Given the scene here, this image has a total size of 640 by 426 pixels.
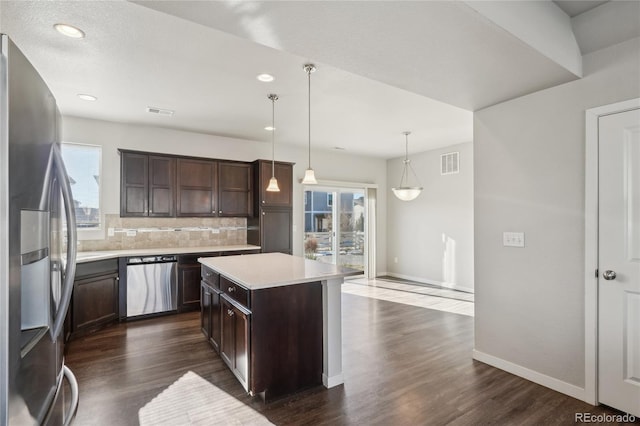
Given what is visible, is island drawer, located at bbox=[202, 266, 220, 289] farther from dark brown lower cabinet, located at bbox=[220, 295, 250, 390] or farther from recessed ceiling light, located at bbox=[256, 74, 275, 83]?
recessed ceiling light, located at bbox=[256, 74, 275, 83]

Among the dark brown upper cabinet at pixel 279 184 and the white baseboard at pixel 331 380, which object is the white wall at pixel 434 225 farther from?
the white baseboard at pixel 331 380

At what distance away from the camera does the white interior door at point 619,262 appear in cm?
221

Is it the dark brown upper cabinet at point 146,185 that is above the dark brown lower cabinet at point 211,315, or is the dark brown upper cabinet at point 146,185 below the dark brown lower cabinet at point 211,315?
above

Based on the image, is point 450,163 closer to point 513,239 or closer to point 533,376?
point 513,239

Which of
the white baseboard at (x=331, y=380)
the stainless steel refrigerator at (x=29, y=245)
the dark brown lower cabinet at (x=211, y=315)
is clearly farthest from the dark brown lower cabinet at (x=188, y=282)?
the stainless steel refrigerator at (x=29, y=245)

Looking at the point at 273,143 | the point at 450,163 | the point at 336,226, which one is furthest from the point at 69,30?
the point at 450,163

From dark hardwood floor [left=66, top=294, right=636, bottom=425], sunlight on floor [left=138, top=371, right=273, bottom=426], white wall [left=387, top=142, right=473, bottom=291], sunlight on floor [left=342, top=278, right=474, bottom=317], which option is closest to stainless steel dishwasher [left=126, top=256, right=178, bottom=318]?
dark hardwood floor [left=66, top=294, right=636, bottom=425]

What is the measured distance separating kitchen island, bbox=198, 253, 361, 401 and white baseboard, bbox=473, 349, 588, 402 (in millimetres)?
1427

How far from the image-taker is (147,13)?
2193 mm

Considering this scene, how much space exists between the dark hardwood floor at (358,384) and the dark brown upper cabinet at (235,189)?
6.69ft

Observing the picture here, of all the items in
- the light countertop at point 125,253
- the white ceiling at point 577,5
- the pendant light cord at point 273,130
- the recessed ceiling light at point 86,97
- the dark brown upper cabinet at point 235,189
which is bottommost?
the light countertop at point 125,253

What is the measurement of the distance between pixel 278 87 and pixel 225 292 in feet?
6.97

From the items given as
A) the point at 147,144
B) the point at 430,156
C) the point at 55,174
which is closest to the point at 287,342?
the point at 55,174

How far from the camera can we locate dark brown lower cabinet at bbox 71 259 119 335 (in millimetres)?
3719
